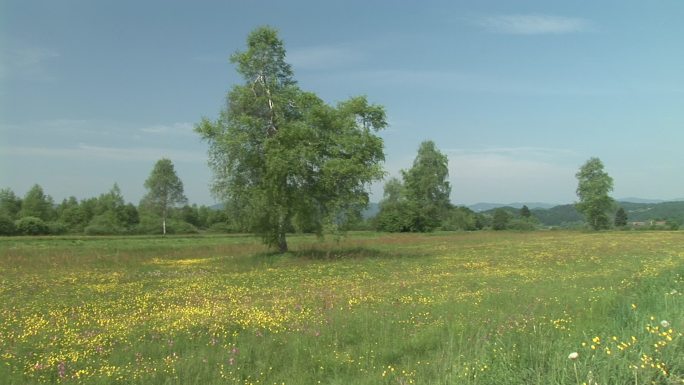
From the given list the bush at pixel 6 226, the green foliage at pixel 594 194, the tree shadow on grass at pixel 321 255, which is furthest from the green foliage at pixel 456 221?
the bush at pixel 6 226

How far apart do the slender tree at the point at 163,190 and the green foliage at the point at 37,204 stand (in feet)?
64.4

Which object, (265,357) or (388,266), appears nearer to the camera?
(265,357)

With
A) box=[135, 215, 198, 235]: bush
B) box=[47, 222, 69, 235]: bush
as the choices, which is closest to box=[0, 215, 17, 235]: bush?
box=[47, 222, 69, 235]: bush

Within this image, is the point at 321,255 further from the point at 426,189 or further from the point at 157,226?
the point at 426,189

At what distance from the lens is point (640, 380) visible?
5.32 m

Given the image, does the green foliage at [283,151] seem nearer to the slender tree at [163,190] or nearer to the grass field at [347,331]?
the grass field at [347,331]

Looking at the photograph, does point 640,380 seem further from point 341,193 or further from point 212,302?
point 341,193

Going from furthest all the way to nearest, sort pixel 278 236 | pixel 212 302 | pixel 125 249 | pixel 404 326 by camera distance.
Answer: pixel 125 249 → pixel 278 236 → pixel 212 302 → pixel 404 326

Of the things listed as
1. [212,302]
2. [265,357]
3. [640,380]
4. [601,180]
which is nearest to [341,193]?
[212,302]

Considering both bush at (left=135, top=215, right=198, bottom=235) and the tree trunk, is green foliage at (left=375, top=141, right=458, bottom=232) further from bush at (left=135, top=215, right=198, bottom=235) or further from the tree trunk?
the tree trunk

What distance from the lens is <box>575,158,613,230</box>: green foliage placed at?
105 m

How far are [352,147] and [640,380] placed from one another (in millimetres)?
29104

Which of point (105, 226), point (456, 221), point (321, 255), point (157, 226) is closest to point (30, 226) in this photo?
point (105, 226)

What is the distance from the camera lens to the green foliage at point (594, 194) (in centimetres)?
10456
